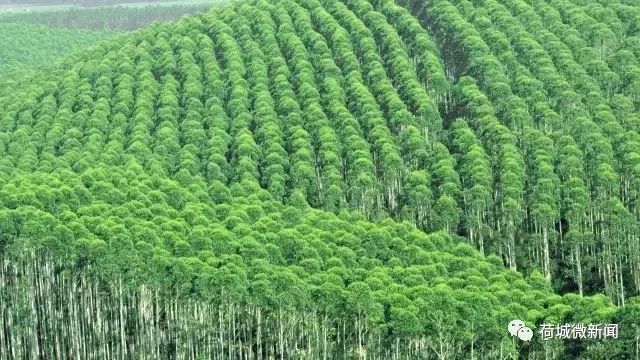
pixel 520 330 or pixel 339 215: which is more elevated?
pixel 339 215

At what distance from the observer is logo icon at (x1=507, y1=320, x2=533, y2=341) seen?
389 ft

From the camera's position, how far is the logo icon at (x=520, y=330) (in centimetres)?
11867

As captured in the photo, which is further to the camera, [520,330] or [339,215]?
[339,215]

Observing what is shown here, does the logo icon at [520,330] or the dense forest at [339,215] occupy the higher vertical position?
the dense forest at [339,215]

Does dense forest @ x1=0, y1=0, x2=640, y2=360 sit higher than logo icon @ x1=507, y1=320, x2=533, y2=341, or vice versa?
dense forest @ x1=0, y1=0, x2=640, y2=360

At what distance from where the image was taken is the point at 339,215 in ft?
525

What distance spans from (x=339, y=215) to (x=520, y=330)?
146ft

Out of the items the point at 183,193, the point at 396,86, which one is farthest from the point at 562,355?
the point at 396,86

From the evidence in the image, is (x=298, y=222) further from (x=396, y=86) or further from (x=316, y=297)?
(x=396, y=86)

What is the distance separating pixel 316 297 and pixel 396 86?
7434cm

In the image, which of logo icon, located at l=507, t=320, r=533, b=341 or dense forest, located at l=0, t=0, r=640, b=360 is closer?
logo icon, located at l=507, t=320, r=533, b=341

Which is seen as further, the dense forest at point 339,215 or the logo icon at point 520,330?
the dense forest at point 339,215

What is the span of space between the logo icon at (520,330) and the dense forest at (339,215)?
83 centimetres

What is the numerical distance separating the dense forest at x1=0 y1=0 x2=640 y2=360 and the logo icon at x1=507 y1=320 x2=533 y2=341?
→ 0.83 meters
